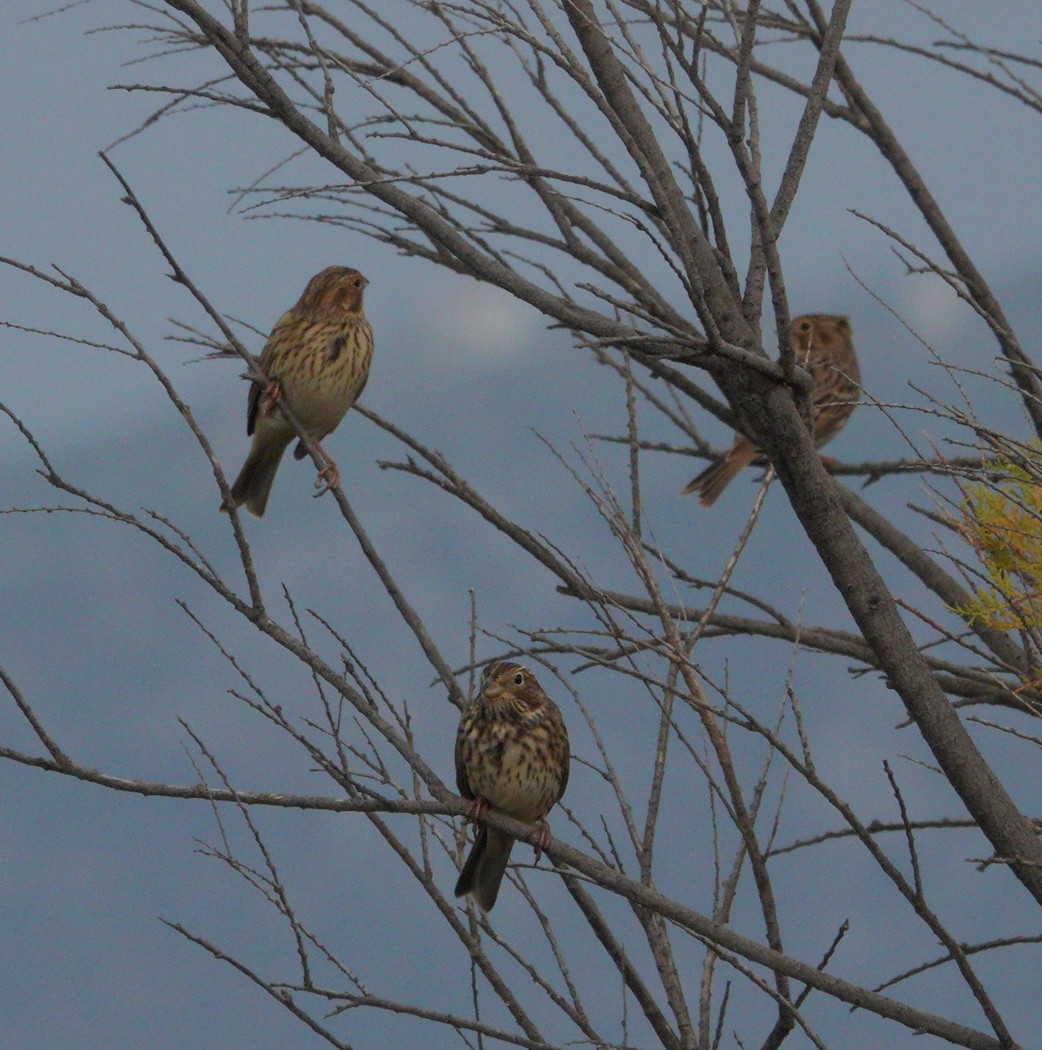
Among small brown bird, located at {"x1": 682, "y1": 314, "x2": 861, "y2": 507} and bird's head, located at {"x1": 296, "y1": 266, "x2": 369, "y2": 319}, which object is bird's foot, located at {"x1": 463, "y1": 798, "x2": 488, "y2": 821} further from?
small brown bird, located at {"x1": 682, "y1": 314, "x2": 861, "y2": 507}

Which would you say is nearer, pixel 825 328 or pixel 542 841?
pixel 542 841

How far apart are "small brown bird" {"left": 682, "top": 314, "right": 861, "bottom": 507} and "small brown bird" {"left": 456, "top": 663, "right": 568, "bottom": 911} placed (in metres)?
2.72

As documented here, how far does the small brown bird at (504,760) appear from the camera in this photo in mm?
5574

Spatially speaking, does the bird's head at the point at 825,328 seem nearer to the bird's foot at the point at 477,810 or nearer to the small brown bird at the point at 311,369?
the small brown bird at the point at 311,369

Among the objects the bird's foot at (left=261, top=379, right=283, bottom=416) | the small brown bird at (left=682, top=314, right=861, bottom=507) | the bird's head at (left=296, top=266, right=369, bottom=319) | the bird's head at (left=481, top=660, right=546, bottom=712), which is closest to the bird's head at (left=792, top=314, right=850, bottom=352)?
the small brown bird at (left=682, top=314, right=861, bottom=507)

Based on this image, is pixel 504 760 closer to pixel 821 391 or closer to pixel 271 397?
pixel 271 397

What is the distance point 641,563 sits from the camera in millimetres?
4715

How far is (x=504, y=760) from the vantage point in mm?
5559

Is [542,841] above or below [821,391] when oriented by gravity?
below

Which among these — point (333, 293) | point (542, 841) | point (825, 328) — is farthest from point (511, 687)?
point (825, 328)

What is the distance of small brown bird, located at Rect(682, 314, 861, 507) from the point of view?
8.83 meters

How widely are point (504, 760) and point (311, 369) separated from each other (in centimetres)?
242

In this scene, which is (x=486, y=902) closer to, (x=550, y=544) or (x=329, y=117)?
(x=550, y=544)

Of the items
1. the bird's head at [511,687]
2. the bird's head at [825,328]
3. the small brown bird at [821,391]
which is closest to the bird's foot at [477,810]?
the bird's head at [511,687]
